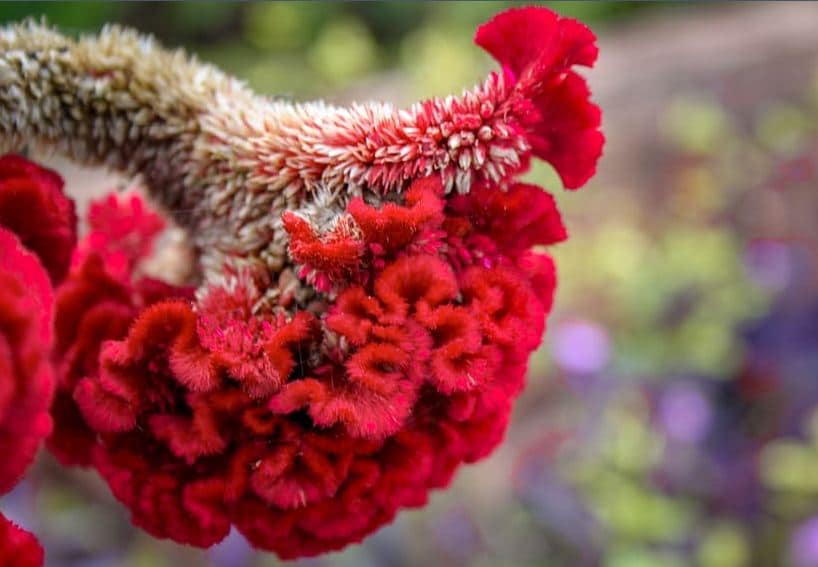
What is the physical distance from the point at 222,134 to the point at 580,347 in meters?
1.71

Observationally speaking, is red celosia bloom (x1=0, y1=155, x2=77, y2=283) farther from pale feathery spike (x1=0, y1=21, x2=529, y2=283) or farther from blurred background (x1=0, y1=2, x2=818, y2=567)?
blurred background (x1=0, y1=2, x2=818, y2=567)

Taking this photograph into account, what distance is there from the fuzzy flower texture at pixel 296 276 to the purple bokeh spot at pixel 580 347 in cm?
151

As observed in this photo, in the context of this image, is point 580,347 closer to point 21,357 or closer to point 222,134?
point 222,134

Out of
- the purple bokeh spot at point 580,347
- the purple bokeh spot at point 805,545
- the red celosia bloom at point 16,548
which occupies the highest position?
the purple bokeh spot at point 580,347

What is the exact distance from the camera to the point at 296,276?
2.70ft

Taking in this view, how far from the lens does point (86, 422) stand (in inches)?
35.0

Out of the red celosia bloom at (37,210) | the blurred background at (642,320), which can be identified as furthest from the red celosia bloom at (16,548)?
the blurred background at (642,320)

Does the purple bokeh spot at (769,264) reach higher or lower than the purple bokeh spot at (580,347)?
higher

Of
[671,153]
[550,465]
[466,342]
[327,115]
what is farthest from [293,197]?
[671,153]

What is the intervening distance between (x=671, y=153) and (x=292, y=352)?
244cm

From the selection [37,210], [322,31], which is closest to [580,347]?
[322,31]

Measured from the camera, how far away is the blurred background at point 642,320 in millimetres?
2152

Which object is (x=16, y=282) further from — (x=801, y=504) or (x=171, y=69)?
(x=801, y=504)

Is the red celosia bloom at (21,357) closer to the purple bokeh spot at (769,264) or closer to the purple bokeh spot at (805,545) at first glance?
the purple bokeh spot at (805,545)
